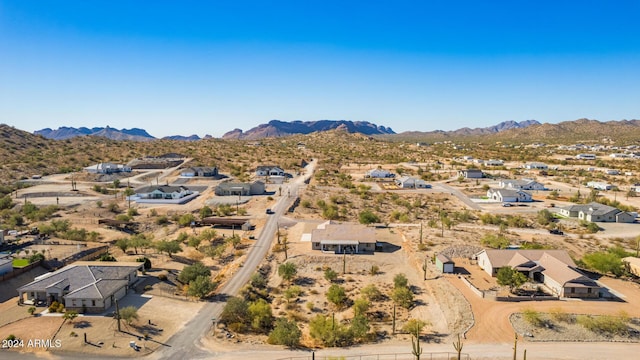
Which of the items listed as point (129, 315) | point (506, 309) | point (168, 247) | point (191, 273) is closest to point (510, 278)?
Result: point (506, 309)

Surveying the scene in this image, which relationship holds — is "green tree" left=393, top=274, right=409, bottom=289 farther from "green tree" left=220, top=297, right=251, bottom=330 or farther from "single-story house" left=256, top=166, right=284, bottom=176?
"single-story house" left=256, top=166, right=284, bottom=176

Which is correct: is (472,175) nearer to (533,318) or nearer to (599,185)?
(599,185)

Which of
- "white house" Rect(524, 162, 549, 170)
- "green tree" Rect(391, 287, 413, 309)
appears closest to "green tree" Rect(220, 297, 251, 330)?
"green tree" Rect(391, 287, 413, 309)

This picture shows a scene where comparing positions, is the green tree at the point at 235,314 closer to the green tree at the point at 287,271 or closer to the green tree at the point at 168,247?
the green tree at the point at 287,271

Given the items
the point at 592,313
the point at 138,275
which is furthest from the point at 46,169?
the point at 592,313

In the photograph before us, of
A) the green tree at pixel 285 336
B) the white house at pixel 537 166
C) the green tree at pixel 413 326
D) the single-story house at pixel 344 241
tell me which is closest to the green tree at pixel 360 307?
the green tree at pixel 413 326

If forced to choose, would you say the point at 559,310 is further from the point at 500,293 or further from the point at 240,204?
the point at 240,204
